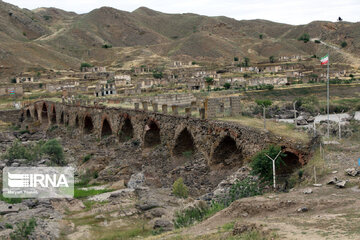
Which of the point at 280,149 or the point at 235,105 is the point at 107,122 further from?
the point at 280,149

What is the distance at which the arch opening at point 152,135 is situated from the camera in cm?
A: 2188

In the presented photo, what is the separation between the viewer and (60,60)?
80000mm

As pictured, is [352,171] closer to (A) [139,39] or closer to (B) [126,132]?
(B) [126,132]

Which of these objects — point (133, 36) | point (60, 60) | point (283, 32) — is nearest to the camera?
point (60, 60)

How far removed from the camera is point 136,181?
1738 cm

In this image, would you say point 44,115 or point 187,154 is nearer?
point 187,154

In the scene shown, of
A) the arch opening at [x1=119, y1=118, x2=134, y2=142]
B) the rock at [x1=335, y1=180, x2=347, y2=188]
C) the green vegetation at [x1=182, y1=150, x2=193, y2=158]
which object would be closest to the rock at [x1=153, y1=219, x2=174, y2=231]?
the rock at [x1=335, y1=180, x2=347, y2=188]

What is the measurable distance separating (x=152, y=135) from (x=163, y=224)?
36.2ft

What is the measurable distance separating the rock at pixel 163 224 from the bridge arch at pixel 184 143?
7.10m

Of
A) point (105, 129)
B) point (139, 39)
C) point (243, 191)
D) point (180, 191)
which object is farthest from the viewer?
point (139, 39)

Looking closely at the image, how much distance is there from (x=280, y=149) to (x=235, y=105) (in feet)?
20.3

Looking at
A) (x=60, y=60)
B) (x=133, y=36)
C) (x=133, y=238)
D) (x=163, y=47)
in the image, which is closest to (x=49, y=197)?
(x=133, y=238)

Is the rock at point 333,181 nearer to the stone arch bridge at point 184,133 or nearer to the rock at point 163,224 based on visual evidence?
the stone arch bridge at point 184,133

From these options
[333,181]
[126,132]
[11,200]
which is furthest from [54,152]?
[333,181]
